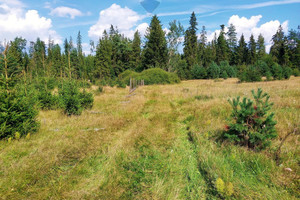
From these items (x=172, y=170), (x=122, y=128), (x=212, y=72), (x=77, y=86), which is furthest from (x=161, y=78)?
(x=172, y=170)

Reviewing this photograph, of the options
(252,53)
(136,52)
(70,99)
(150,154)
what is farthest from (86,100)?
(252,53)

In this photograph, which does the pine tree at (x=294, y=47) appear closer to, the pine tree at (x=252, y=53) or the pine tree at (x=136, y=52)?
A: the pine tree at (x=252, y=53)

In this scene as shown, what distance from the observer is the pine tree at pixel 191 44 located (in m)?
48.9

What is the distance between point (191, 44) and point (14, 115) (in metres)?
53.4

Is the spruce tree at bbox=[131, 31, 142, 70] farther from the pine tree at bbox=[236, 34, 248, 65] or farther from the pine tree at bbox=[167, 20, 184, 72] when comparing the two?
the pine tree at bbox=[236, 34, 248, 65]

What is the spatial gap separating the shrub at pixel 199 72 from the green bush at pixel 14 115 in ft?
133

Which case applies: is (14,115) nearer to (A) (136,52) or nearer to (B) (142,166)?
(B) (142,166)

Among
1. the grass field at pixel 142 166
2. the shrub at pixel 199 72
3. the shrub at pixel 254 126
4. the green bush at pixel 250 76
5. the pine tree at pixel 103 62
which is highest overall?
the pine tree at pixel 103 62

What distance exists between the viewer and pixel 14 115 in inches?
182

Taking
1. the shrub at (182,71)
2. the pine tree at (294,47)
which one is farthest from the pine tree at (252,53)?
the shrub at (182,71)

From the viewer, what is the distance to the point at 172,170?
11.0 ft

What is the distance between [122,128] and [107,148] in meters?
1.70

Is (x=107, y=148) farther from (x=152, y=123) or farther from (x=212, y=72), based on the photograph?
(x=212, y=72)

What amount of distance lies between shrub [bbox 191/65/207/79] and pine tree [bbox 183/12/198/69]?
6332mm
